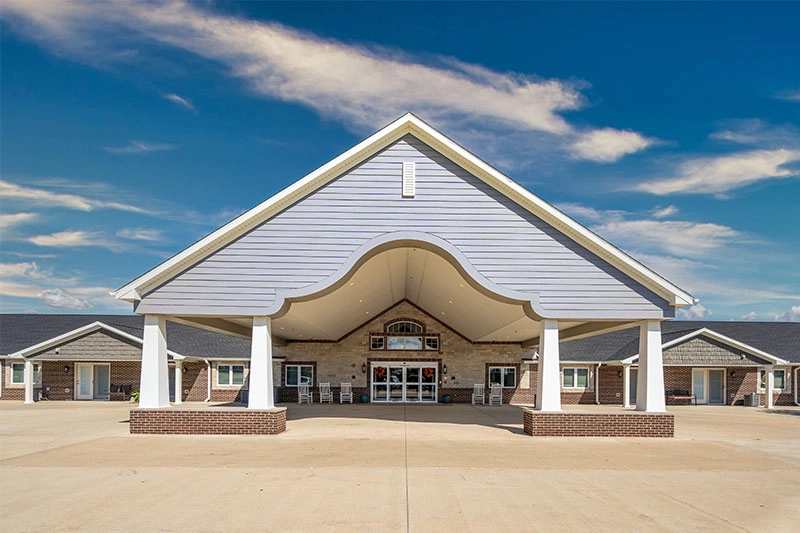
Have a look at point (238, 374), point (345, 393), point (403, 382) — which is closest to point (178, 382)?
point (238, 374)

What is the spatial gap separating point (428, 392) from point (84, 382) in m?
17.0

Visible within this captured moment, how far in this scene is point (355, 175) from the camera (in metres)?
17.0

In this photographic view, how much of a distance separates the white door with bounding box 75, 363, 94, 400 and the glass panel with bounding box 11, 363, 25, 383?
9.14 ft

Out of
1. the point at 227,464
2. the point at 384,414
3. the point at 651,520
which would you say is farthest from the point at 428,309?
the point at 651,520

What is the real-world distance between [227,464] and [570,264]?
9.71 m

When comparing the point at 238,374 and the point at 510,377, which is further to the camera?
the point at 510,377

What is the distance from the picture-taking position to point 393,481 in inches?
409

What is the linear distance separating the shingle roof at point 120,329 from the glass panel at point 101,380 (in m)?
2.24

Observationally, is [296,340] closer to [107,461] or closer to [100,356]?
[100,356]

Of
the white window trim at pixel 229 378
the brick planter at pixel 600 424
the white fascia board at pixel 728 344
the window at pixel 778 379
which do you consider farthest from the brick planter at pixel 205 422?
the window at pixel 778 379

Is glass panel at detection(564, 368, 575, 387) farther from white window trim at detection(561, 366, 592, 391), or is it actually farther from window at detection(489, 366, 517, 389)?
window at detection(489, 366, 517, 389)

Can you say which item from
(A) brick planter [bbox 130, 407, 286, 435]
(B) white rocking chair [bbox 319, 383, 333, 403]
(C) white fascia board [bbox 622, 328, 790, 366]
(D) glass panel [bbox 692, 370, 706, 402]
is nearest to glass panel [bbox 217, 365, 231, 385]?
(B) white rocking chair [bbox 319, 383, 333, 403]

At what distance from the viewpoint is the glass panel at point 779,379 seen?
3372 cm

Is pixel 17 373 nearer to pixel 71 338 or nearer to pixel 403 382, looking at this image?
pixel 71 338
